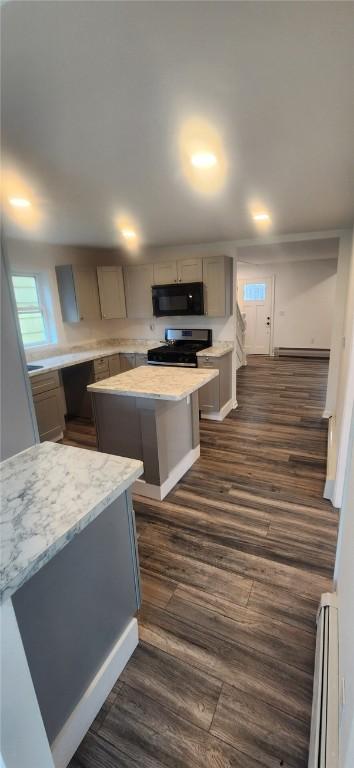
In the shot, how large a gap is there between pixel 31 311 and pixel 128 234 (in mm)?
1704

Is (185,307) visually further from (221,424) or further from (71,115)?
(71,115)

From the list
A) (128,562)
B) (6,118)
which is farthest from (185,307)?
(128,562)

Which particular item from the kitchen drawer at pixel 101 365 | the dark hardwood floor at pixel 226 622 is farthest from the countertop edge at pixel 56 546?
the kitchen drawer at pixel 101 365

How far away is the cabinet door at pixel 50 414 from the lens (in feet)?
12.1

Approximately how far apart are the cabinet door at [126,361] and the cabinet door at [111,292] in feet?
2.15

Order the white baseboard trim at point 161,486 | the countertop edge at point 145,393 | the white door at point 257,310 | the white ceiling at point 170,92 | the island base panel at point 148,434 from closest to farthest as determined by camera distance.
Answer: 1. the white ceiling at point 170,92
2. the countertop edge at point 145,393
3. the island base panel at point 148,434
4. the white baseboard trim at point 161,486
5. the white door at point 257,310

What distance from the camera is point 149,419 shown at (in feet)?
8.11

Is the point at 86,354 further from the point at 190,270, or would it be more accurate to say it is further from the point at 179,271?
the point at 190,270

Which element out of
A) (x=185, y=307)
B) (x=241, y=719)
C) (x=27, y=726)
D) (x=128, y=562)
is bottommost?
(x=241, y=719)

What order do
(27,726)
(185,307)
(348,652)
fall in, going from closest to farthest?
(27,726)
(348,652)
(185,307)

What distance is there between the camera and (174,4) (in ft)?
2.52

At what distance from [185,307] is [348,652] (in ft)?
13.0

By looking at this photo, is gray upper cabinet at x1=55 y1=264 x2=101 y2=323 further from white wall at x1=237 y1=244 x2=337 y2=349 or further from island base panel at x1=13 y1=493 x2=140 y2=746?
white wall at x1=237 y1=244 x2=337 y2=349

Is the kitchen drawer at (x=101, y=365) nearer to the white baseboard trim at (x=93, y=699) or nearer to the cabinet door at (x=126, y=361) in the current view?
the cabinet door at (x=126, y=361)
